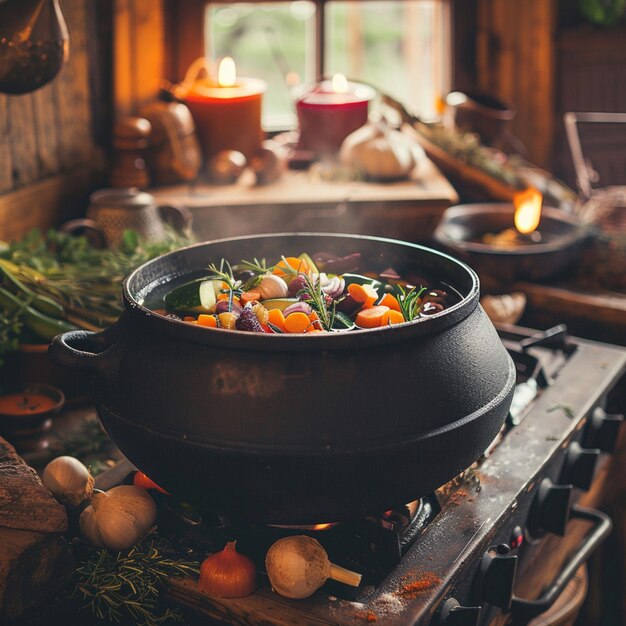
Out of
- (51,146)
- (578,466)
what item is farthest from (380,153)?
(578,466)

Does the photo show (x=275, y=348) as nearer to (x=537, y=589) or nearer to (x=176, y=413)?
(x=176, y=413)

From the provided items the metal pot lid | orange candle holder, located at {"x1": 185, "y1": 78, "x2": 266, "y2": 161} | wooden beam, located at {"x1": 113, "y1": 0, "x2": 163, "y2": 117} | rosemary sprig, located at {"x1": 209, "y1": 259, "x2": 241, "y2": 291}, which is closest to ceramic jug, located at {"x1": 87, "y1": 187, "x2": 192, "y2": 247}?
the metal pot lid

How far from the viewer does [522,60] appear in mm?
5078

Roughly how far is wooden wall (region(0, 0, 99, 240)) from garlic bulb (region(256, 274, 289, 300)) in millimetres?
1579

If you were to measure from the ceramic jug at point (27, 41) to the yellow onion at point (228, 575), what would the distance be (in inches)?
49.1

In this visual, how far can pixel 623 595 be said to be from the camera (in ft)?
10.6

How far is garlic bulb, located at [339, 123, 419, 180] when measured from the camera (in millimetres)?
3777

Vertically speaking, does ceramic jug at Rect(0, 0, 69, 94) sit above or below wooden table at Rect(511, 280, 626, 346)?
above

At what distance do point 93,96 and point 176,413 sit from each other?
2.58m

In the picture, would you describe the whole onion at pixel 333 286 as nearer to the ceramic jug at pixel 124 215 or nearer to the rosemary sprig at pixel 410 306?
the rosemary sprig at pixel 410 306

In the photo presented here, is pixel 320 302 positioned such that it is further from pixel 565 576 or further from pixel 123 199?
pixel 123 199

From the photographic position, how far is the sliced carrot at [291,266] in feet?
6.18

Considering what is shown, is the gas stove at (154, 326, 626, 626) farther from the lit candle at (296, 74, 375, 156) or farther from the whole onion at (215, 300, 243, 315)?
the lit candle at (296, 74, 375, 156)

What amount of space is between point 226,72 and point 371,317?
90.8 inches
